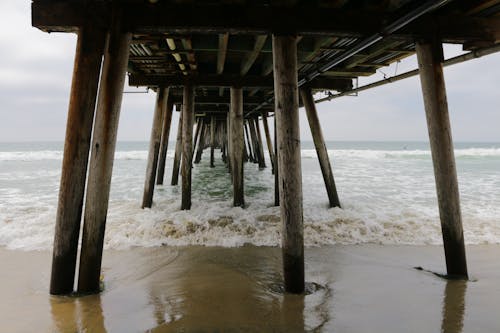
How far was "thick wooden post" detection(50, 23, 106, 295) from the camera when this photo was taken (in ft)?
8.89

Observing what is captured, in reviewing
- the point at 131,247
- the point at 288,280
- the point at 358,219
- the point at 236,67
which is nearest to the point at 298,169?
the point at 288,280

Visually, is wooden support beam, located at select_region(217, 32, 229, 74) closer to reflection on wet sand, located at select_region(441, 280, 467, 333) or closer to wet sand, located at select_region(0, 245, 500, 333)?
wet sand, located at select_region(0, 245, 500, 333)

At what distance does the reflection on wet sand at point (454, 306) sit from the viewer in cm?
235

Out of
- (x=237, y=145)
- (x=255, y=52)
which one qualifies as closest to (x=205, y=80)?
(x=237, y=145)

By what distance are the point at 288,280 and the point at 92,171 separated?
2.16m

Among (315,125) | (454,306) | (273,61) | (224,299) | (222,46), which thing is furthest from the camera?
(315,125)

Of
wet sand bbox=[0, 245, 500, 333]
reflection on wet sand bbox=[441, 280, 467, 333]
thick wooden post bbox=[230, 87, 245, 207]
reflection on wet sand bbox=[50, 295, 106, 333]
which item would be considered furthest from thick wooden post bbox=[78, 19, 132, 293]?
thick wooden post bbox=[230, 87, 245, 207]

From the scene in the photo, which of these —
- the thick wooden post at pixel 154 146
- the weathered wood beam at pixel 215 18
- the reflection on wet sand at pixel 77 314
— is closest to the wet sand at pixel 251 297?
the reflection on wet sand at pixel 77 314

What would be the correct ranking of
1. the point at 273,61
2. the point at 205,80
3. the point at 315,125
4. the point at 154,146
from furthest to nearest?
the point at 154,146 < the point at 315,125 < the point at 205,80 < the point at 273,61

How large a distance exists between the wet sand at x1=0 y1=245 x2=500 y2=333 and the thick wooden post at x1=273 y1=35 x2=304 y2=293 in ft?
1.01

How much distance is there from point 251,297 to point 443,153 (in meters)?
2.52

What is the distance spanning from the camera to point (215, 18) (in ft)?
9.70

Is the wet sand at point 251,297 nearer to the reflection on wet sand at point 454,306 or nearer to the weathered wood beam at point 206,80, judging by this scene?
the reflection on wet sand at point 454,306

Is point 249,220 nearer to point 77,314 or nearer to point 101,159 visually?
point 101,159
